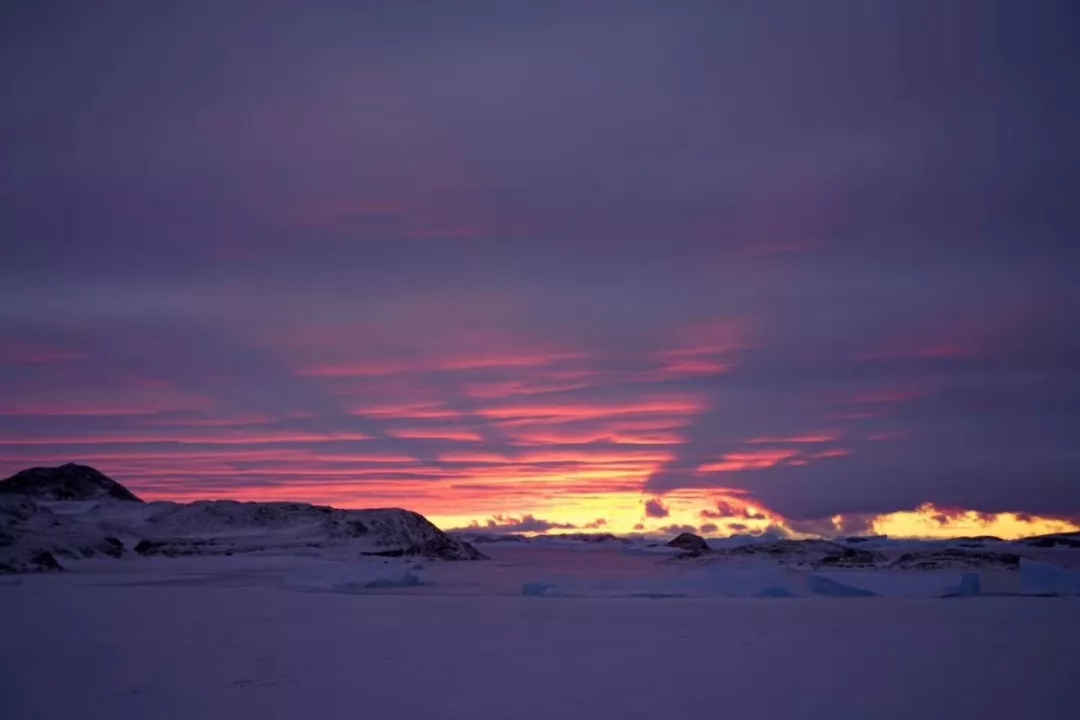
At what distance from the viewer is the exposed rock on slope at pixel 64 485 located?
32875 millimetres

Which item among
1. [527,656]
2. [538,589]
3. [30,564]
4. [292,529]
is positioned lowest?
[527,656]

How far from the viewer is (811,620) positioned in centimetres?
1048

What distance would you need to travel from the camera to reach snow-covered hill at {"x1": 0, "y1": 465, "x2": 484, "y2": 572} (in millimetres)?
28156

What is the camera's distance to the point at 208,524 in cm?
3106

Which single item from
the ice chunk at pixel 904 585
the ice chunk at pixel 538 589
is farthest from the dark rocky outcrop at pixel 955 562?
the ice chunk at pixel 538 589

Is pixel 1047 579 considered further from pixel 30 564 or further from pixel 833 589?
pixel 30 564

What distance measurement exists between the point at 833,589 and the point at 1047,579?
11.6 feet

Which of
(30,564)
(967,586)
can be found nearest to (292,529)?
(30,564)

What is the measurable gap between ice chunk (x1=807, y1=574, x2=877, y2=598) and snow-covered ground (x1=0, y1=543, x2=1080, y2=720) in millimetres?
699

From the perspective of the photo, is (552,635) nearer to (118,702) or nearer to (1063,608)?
(118,702)

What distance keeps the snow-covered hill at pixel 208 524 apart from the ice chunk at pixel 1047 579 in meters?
17.8

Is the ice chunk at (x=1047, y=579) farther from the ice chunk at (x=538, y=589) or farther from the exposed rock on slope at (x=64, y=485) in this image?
the exposed rock on slope at (x=64, y=485)

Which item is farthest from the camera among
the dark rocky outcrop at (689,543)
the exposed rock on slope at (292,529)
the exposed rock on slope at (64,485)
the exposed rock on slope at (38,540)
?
the dark rocky outcrop at (689,543)

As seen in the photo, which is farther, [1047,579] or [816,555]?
[816,555]
